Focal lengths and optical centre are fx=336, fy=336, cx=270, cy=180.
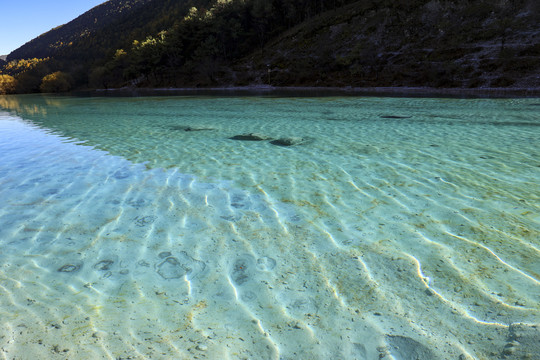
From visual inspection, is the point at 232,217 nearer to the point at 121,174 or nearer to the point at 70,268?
the point at 70,268

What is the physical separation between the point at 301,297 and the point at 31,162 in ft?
23.7

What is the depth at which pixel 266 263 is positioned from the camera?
3143mm

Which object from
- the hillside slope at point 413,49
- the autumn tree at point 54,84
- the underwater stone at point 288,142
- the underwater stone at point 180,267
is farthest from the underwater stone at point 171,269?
the autumn tree at point 54,84

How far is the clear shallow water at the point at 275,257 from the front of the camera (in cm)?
219

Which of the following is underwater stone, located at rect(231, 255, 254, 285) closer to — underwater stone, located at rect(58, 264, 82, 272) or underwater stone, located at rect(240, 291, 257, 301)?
underwater stone, located at rect(240, 291, 257, 301)

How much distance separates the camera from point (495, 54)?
36844 millimetres

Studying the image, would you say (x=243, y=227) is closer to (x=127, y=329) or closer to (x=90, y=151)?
(x=127, y=329)

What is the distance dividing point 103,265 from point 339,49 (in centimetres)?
5589

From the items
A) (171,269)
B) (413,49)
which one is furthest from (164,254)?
(413,49)

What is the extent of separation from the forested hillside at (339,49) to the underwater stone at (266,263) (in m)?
36.0

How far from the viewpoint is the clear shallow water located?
7.18 ft

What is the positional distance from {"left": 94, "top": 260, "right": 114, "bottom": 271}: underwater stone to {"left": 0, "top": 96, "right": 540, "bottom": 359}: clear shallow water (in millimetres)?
23

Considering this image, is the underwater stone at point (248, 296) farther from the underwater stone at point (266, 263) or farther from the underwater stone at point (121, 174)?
the underwater stone at point (121, 174)

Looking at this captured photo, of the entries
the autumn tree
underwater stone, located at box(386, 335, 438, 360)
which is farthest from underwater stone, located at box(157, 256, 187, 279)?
the autumn tree
